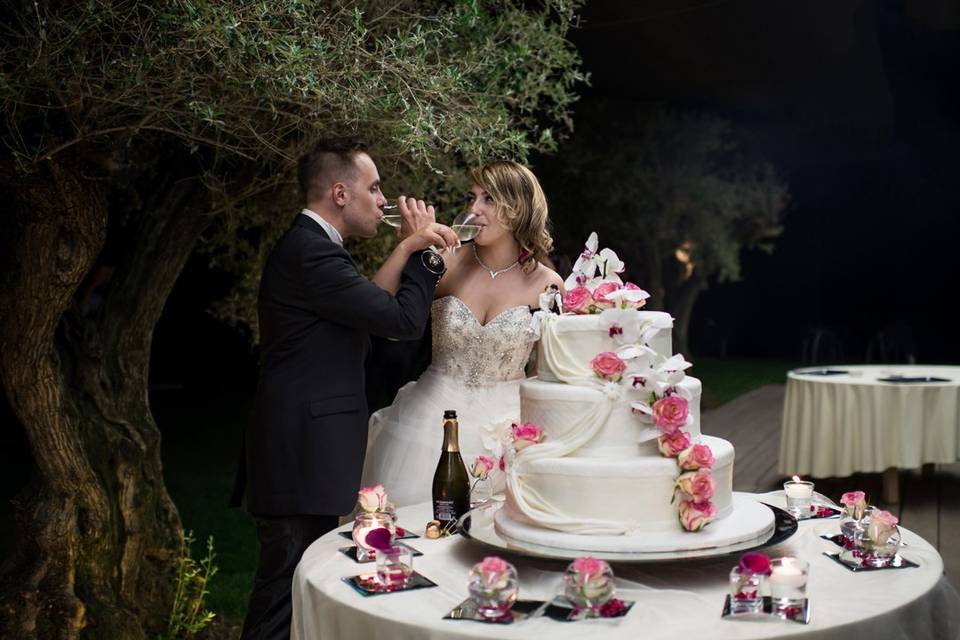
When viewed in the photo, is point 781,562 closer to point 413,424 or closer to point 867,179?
point 413,424

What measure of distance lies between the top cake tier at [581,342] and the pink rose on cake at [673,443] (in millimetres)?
207

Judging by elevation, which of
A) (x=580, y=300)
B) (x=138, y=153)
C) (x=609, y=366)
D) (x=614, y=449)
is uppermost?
(x=138, y=153)

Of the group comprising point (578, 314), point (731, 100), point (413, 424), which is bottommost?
point (413, 424)

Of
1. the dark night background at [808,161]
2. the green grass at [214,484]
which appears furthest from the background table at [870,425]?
the green grass at [214,484]

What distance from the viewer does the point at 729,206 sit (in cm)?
1378

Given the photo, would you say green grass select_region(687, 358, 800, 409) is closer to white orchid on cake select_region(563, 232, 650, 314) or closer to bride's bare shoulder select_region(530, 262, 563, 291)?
bride's bare shoulder select_region(530, 262, 563, 291)

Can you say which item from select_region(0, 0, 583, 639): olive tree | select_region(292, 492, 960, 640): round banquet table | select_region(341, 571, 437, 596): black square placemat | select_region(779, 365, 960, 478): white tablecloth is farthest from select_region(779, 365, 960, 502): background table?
select_region(341, 571, 437, 596): black square placemat

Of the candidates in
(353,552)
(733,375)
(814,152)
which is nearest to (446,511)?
(353,552)

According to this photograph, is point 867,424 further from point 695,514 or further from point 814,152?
point 814,152

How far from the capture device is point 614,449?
2121mm

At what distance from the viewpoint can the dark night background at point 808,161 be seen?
9711 mm

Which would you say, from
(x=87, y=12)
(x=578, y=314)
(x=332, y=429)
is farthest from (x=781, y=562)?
(x=87, y=12)

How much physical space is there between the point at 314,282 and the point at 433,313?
33.7 inches

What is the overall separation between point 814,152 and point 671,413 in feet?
59.0
